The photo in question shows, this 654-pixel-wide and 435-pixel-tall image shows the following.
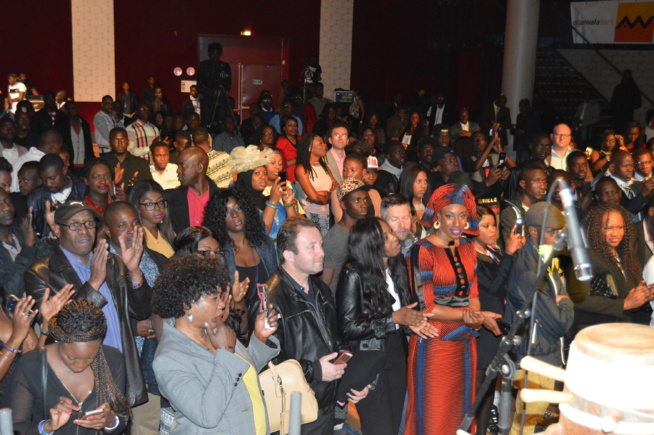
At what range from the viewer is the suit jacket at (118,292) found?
408cm

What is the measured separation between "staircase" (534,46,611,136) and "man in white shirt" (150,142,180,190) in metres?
11.9

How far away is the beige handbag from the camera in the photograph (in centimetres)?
351

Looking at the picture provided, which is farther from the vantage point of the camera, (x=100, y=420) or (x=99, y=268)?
(x=99, y=268)

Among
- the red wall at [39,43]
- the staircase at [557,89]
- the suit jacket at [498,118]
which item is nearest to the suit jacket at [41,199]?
the suit jacket at [498,118]

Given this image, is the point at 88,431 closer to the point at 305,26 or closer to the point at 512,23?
the point at 512,23

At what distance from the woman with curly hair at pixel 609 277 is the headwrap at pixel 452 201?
0.78m

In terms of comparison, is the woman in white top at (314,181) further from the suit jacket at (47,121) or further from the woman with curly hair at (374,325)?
the suit jacket at (47,121)

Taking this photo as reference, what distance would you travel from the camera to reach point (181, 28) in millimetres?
18906

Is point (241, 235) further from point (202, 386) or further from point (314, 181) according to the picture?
point (314, 181)

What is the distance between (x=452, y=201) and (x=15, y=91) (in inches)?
512

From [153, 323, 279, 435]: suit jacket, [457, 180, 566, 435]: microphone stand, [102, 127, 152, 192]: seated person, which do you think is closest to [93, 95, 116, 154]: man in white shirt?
[102, 127, 152, 192]: seated person

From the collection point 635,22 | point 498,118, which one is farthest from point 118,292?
point 635,22

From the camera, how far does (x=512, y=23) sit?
1606cm

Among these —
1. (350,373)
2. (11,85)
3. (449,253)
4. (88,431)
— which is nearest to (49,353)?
(88,431)
